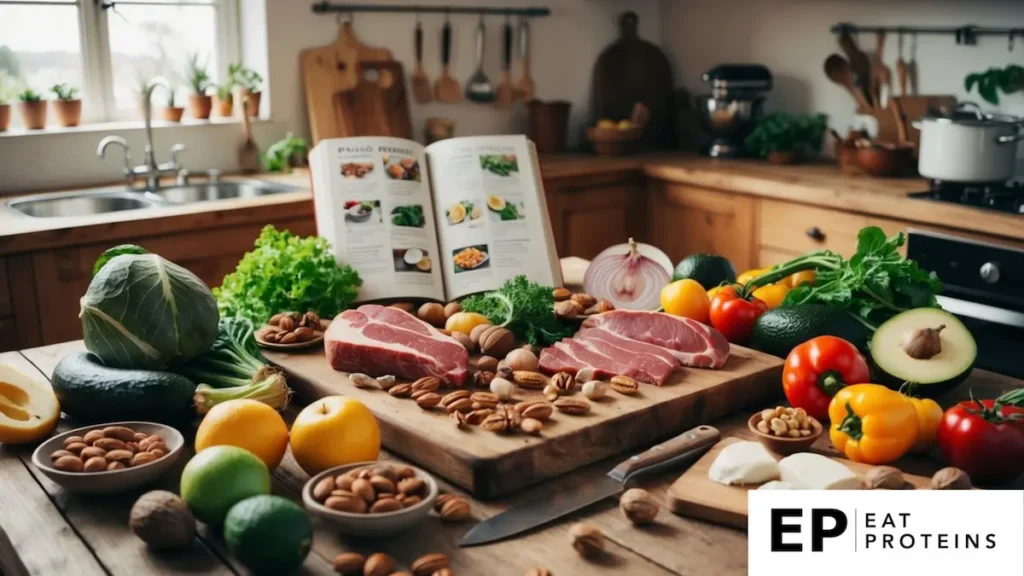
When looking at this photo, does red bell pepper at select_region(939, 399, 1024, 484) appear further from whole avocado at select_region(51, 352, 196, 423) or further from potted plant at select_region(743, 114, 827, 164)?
potted plant at select_region(743, 114, 827, 164)

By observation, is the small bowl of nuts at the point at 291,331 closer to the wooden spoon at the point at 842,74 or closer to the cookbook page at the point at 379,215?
the cookbook page at the point at 379,215

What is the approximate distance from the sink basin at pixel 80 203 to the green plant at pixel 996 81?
8.89ft

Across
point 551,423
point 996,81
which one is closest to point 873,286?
point 551,423

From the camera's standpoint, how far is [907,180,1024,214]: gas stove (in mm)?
2787

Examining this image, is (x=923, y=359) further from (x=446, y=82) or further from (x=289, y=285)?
(x=446, y=82)

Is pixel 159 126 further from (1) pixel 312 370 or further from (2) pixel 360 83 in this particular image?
(1) pixel 312 370

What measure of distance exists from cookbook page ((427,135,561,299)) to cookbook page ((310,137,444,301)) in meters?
0.04

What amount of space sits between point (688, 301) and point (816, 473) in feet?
1.93

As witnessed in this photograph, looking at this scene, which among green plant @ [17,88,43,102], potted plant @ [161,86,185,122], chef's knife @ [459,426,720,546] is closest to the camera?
chef's knife @ [459,426,720,546]

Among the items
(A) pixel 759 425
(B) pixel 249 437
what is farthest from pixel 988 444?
(B) pixel 249 437

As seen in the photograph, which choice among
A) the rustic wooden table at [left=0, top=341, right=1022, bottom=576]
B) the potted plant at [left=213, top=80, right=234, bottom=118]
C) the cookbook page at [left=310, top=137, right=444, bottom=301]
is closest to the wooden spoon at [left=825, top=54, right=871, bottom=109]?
the potted plant at [left=213, top=80, right=234, bottom=118]

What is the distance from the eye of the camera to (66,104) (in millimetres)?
3256

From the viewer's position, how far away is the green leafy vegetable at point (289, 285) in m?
1.76

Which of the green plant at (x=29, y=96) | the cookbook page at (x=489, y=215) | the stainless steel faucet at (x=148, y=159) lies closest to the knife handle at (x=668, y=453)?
the cookbook page at (x=489, y=215)
